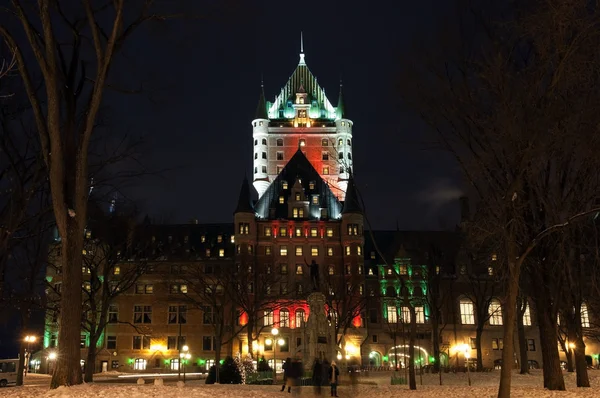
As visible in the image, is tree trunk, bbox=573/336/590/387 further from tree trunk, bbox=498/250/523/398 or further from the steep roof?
the steep roof

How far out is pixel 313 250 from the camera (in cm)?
7619

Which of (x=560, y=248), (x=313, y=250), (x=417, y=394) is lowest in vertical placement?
(x=417, y=394)

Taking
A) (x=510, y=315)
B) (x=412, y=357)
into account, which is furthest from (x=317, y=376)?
(x=510, y=315)

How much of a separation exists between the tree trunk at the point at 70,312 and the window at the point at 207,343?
58985mm

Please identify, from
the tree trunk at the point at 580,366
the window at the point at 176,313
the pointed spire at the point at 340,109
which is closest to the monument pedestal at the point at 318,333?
the tree trunk at the point at 580,366

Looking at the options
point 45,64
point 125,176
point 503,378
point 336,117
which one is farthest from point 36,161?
point 336,117

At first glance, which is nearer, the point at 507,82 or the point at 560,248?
the point at 507,82

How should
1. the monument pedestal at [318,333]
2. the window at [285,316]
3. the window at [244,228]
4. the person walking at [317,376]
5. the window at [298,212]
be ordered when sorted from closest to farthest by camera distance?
the person walking at [317,376] → the monument pedestal at [318,333] → the window at [285,316] → the window at [244,228] → the window at [298,212]

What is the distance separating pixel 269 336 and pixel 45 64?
194 ft

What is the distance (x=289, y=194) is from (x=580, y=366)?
5760 cm

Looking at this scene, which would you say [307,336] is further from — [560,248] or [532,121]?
[532,121]

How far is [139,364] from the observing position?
72.9 meters

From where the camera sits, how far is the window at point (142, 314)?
74.6 metres

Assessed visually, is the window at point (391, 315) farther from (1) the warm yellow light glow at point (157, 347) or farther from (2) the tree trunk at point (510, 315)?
(2) the tree trunk at point (510, 315)
